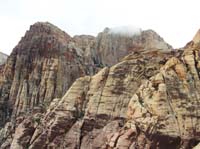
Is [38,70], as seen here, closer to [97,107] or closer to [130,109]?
[97,107]

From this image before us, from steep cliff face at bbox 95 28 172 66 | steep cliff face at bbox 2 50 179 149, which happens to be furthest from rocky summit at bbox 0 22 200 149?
steep cliff face at bbox 95 28 172 66

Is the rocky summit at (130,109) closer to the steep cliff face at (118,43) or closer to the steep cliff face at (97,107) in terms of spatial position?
the steep cliff face at (97,107)

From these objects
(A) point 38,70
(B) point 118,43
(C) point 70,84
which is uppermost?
(B) point 118,43

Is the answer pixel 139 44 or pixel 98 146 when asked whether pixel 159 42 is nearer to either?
pixel 139 44

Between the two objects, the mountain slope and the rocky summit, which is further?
the mountain slope

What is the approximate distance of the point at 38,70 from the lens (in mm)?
164375

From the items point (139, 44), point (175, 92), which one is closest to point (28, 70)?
point (139, 44)

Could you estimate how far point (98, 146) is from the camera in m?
83.9

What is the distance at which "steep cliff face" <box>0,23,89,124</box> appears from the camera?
15962 cm

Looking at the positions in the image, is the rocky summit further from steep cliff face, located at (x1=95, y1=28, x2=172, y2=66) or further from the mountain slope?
steep cliff face, located at (x1=95, y1=28, x2=172, y2=66)

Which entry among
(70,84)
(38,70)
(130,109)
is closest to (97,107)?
(130,109)

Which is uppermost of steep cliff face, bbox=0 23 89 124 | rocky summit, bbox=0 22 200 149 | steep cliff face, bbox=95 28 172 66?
steep cliff face, bbox=95 28 172 66

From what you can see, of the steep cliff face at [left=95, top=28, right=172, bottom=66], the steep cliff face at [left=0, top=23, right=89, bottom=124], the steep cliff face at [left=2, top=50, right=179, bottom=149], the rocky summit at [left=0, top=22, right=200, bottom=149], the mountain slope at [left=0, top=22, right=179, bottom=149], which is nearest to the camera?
the rocky summit at [left=0, top=22, right=200, bottom=149]

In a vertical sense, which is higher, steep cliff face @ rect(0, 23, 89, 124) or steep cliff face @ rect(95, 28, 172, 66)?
steep cliff face @ rect(95, 28, 172, 66)
